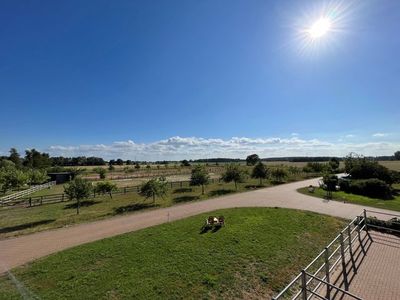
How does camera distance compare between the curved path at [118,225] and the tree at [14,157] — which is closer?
the curved path at [118,225]

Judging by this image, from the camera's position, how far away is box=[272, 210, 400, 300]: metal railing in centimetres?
659

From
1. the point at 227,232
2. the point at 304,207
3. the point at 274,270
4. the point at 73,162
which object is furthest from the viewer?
the point at 73,162

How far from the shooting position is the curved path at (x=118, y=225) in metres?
11.9

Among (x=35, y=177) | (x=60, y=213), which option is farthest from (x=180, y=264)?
(x=35, y=177)

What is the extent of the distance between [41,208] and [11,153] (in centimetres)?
6928

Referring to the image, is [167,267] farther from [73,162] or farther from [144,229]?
[73,162]

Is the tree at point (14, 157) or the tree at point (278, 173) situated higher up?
the tree at point (14, 157)

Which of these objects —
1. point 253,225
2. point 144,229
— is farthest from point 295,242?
point 144,229

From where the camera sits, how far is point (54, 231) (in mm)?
15375

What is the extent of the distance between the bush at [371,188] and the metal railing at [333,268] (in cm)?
1678

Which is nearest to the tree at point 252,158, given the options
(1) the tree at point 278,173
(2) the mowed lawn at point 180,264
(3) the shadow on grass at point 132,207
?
(1) the tree at point 278,173

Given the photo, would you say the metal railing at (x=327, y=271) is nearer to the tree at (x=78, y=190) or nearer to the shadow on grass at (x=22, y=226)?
the shadow on grass at (x=22, y=226)

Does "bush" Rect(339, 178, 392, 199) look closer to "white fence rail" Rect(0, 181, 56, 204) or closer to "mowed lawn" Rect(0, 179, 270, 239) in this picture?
"mowed lawn" Rect(0, 179, 270, 239)

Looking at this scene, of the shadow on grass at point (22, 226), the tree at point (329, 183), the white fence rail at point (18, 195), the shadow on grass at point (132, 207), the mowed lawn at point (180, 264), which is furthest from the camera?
the white fence rail at point (18, 195)
